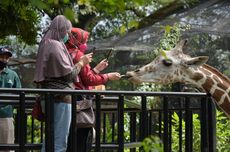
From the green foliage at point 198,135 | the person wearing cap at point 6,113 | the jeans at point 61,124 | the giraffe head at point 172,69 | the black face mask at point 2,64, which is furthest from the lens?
the green foliage at point 198,135

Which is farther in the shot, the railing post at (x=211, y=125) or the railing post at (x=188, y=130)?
the railing post at (x=211, y=125)

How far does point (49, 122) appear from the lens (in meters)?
5.12

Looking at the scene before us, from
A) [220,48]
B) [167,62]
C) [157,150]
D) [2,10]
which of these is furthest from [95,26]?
[157,150]

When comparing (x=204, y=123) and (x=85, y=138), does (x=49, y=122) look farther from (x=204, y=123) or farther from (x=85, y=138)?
(x=204, y=123)

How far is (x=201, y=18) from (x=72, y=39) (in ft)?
22.4

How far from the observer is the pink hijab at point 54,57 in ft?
18.7

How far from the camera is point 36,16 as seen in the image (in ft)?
27.3

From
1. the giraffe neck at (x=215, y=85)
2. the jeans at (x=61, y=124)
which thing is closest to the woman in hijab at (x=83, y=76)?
the jeans at (x=61, y=124)

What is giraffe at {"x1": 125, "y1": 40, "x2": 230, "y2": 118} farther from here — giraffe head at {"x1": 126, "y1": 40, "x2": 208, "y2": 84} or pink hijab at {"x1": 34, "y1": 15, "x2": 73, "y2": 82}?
pink hijab at {"x1": 34, "y1": 15, "x2": 73, "y2": 82}

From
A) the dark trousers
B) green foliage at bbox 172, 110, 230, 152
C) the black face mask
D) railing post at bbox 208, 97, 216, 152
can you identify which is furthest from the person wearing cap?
green foliage at bbox 172, 110, 230, 152

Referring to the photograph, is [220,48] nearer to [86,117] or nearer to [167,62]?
[167,62]

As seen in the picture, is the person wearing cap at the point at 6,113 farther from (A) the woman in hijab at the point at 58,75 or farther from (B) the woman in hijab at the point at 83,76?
(A) the woman in hijab at the point at 58,75

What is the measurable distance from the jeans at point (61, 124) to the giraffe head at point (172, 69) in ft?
9.39

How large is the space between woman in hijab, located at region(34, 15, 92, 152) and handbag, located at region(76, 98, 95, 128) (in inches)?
9.8
